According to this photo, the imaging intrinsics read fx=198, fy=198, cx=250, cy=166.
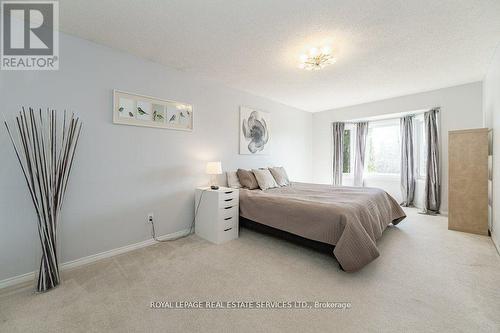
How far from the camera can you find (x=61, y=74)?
197 centimetres

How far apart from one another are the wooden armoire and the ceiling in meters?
1.06

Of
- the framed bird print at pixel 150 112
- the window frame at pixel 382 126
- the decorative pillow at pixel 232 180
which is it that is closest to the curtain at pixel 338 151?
the window frame at pixel 382 126

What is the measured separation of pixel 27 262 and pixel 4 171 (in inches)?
33.5

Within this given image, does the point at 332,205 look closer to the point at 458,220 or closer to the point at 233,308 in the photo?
the point at 233,308

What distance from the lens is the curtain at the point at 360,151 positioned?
16.3 ft

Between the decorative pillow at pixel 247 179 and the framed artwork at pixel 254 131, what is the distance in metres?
0.45

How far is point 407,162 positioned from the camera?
14.3ft

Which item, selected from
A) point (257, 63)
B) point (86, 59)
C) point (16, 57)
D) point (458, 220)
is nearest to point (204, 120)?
point (257, 63)

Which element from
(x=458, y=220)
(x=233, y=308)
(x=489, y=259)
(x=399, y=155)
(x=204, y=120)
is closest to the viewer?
(x=233, y=308)

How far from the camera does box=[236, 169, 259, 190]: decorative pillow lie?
3350 millimetres

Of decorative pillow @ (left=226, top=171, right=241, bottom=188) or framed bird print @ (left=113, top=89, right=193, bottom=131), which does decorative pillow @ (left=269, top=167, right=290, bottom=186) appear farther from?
framed bird print @ (left=113, top=89, right=193, bottom=131)

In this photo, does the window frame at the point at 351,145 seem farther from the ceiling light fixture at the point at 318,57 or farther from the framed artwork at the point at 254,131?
the ceiling light fixture at the point at 318,57

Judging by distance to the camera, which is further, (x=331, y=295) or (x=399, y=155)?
(x=399, y=155)

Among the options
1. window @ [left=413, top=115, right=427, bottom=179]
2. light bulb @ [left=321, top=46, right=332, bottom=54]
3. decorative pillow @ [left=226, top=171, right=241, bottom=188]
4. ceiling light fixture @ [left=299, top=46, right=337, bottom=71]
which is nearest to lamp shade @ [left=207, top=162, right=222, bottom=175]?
decorative pillow @ [left=226, top=171, right=241, bottom=188]
